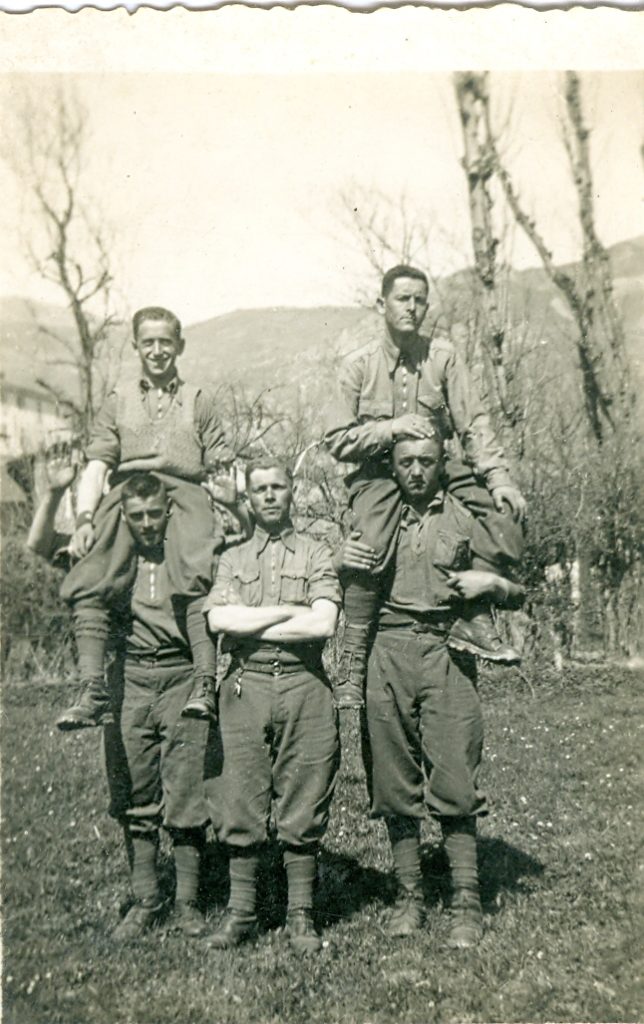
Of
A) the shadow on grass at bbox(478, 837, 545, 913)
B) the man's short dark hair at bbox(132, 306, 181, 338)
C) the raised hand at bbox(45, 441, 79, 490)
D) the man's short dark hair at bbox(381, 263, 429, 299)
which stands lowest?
the shadow on grass at bbox(478, 837, 545, 913)

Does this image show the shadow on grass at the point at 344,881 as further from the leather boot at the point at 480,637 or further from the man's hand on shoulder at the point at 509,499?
the man's hand on shoulder at the point at 509,499

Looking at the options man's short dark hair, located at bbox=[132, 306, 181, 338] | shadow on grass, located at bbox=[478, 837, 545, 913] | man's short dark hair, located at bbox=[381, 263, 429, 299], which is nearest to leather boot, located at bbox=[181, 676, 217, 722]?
man's short dark hair, located at bbox=[132, 306, 181, 338]

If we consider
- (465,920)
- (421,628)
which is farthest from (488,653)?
(465,920)

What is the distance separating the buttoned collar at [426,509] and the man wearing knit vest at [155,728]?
1246mm

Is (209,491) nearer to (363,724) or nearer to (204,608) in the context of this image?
(204,608)

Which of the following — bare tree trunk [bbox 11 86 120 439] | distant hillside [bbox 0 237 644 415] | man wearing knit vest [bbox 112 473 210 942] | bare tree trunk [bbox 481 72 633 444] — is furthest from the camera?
bare tree trunk [bbox 481 72 633 444]

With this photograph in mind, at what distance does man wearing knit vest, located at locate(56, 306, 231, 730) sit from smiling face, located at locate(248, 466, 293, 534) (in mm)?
366

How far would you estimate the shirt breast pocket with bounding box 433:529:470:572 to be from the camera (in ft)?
15.6

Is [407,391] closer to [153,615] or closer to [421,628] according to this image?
[421,628]

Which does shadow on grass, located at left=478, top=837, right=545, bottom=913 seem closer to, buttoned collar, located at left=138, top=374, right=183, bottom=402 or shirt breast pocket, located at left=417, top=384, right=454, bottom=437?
shirt breast pocket, located at left=417, top=384, right=454, bottom=437

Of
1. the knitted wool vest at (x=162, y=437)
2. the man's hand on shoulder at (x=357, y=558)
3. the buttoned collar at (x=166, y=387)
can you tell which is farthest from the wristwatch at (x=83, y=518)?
the man's hand on shoulder at (x=357, y=558)

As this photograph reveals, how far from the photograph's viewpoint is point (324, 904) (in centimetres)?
507

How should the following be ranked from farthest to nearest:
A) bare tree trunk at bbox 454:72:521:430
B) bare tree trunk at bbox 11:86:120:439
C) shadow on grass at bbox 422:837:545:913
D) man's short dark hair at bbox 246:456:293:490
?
bare tree trunk at bbox 454:72:521:430, bare tree trunk at bbox 11:86:120:439, shadow on grass at bbox 422:837:545:913, man's short dark hair at bbox 246:456:293:490

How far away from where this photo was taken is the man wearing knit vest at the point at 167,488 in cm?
471
